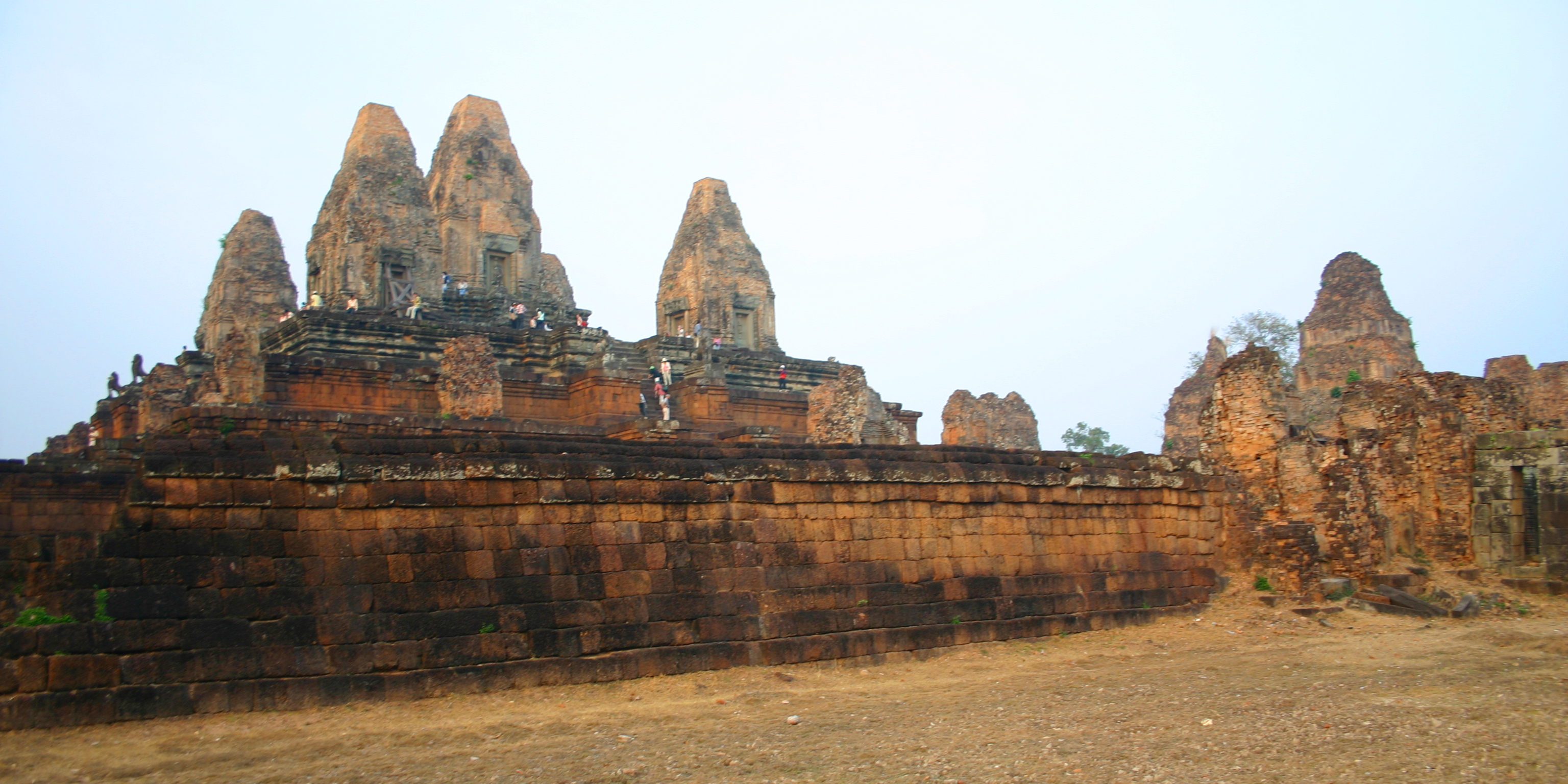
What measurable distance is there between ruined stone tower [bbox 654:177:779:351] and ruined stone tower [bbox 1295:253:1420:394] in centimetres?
1323

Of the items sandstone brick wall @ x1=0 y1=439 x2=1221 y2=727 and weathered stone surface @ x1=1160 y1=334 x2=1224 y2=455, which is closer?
sandstone brick wall @ x1=0 y1=439 x2=1221 y2=727

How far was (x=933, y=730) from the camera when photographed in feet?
26.4

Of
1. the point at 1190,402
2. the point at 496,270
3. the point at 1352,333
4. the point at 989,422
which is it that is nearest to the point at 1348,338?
the point at 1352,333

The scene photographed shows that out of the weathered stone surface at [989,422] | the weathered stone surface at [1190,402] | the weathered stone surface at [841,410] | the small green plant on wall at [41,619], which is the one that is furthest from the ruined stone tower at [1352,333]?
the small green plant on wall at [41,619]

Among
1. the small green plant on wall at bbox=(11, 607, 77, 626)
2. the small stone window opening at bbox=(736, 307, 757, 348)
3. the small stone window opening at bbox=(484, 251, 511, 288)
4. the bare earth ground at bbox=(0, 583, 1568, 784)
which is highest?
the small stone window opening at bbox=(484, 251, 511, 288)

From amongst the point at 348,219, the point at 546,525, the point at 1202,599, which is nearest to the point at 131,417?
the point at 348,219

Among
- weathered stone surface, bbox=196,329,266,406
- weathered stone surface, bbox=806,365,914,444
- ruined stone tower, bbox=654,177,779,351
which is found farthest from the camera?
ruined stone tower, bbox=654,177,779,351

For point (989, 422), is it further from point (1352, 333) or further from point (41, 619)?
point (41, 619)

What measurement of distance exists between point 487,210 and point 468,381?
12.8 metres

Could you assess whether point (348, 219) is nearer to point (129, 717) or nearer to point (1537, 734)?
point (129, 717)

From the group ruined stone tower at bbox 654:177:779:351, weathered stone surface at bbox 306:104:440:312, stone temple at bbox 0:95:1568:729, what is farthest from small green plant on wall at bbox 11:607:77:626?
ruined stone tower at bbox 654:177:779:351

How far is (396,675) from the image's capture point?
27.4 ft

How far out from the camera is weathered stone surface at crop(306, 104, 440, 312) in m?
27.7

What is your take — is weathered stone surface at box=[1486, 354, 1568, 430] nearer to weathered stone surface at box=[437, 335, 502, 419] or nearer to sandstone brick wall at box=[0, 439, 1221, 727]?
sandstone brick wall at box=[0, 439, 1221, 727]
